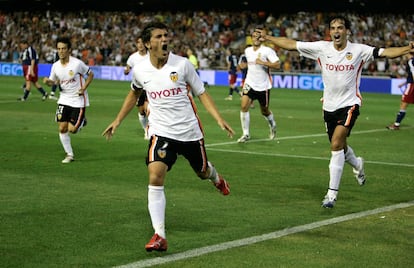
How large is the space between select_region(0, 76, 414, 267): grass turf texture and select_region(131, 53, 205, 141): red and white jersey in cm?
114

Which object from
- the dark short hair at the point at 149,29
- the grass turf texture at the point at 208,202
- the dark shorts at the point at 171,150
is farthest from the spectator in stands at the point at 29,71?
the dark short hair at the point at 149,29

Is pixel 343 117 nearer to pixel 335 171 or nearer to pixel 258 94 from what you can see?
pixel 335 171

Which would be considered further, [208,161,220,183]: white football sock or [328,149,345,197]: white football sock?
[328,149,345,197]: white football sock

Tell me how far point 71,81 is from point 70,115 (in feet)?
2.18

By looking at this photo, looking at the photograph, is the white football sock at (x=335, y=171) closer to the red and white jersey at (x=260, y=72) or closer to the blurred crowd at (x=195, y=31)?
the red and white jersey at (x=260, y=72)

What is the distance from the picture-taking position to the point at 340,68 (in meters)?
11.1

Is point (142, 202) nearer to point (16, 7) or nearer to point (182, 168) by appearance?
point (182, 168)

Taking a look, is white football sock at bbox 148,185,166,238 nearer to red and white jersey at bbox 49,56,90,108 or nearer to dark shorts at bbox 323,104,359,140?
dark shorts at bbox 323,104,359,140

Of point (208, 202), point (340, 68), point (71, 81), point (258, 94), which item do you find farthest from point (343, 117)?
point (258, 94)

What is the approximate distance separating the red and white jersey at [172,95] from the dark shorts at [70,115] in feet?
22.2

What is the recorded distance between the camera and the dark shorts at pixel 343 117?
11.1m

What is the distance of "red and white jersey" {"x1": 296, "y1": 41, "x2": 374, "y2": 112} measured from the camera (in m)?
11.1

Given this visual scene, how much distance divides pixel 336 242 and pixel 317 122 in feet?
51.8

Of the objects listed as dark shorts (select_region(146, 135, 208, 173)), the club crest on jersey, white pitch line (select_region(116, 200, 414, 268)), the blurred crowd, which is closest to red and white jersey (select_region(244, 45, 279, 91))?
white pitch line (select_region(116, 200, 414, 268))
